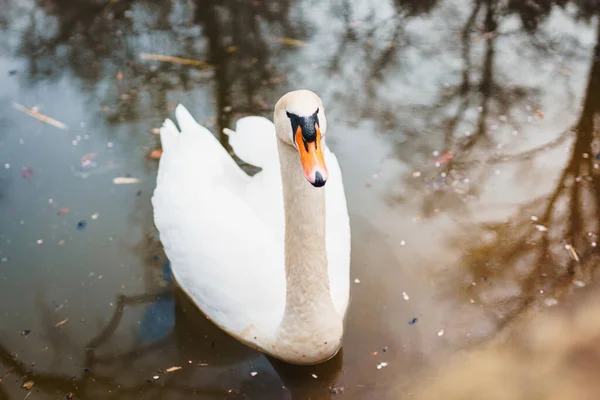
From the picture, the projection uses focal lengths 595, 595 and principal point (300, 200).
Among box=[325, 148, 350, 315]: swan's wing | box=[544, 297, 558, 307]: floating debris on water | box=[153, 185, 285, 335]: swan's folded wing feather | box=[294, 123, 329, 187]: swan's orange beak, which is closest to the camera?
box=[294, 123, 329, 187]: swan's orange beak

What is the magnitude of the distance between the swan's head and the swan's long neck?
0.51ft

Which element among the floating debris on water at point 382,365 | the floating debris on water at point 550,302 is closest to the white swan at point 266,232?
the floating debris on water at point 382,365

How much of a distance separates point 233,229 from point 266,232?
17 cm

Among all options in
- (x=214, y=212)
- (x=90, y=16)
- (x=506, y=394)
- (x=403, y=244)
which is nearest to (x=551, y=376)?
(x=506, y=394)

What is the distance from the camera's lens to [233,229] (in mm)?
2939

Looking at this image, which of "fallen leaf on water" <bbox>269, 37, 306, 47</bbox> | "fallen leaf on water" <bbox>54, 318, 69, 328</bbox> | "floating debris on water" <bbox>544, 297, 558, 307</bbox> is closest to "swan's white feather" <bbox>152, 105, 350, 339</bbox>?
"fallen leaf on water" <bbox>54, 318, 69, 328</bbox>

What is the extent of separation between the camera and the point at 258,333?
281 centimetres

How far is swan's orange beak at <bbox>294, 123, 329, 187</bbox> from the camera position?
2086mm

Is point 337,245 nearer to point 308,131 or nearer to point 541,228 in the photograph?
point 308,131

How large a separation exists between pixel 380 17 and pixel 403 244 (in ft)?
9.98

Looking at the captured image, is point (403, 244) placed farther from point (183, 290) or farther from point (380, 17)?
point (380, 17)

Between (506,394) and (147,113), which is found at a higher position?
(147,113)

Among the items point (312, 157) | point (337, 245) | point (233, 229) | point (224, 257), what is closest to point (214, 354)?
point (224, 257)

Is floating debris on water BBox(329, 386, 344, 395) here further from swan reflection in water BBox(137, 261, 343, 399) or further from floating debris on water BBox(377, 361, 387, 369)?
floating debris on water BBox(377, 361, 387, 369)
